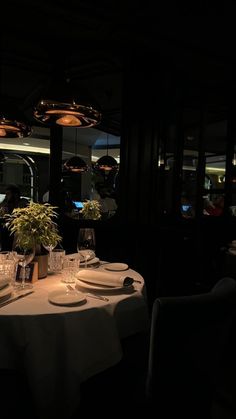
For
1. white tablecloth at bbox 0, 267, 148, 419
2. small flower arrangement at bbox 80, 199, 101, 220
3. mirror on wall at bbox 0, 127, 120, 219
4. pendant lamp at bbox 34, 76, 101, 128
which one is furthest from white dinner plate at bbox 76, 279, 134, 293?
mirror on wall at bbox 0, 127, 120, 219

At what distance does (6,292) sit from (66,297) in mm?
294

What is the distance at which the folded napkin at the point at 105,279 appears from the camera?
1.67m

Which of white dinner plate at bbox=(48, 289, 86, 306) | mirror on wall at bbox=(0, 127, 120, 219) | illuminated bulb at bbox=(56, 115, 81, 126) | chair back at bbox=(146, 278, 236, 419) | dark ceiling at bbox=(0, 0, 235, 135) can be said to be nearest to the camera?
chair back at bbox=(146, 278, 236, 419)

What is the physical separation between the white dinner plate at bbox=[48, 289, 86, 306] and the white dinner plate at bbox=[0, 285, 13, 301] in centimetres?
19

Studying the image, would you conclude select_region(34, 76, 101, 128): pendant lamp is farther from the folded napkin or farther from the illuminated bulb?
the folded napkin

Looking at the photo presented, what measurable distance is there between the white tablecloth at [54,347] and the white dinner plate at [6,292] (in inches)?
2.4

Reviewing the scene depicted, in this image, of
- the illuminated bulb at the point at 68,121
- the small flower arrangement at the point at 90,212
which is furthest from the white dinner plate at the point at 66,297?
the small flower arrangement at the point at 90,212

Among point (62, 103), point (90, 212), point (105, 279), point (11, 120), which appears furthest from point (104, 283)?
point (90, 212)

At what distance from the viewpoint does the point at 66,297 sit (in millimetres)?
1523

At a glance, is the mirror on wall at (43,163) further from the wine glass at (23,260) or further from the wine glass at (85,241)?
the wine glass at (23,260)

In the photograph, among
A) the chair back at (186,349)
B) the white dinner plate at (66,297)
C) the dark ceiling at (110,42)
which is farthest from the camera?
the dark ceiling at (110,42)

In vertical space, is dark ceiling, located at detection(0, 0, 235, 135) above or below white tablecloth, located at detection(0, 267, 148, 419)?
above

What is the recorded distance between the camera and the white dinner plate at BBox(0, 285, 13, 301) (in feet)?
4.93

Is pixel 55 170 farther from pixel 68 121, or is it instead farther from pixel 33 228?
pixel 33 228
